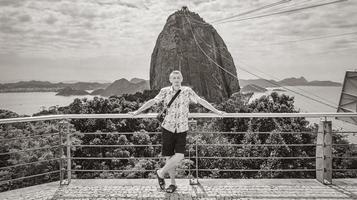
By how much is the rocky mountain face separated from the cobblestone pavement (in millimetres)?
75554

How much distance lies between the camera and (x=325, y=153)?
17.0ft

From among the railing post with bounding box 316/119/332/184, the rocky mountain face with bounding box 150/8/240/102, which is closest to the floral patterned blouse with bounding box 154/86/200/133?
the railing post with bounding box 316/119/332/184

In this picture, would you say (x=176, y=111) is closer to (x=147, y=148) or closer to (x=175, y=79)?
(x=175, y=79)

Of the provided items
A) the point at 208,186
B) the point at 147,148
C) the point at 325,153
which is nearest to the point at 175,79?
the point at 208,186

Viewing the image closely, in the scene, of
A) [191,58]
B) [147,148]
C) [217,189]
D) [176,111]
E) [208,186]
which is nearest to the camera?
[176,111]

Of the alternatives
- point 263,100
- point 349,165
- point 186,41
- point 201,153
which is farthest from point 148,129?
point 186,41

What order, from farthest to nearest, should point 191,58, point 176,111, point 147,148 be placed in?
point 191,58
point 147,148
point 176,111

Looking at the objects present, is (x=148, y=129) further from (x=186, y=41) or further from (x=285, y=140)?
(x=186, y=41)

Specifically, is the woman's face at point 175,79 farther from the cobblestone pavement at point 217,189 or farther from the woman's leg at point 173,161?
the cobblestone pavement at point 217,189

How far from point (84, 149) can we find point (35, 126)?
6.68 metres

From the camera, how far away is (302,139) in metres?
21.1

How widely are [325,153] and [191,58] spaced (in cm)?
8316

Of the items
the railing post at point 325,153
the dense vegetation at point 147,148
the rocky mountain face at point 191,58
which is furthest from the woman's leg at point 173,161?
the rocky mountain face at point 191,58

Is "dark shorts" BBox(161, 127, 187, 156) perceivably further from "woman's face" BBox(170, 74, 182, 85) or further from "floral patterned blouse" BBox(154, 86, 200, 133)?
"woman's face" BBox(170, 74, 182, 85)
